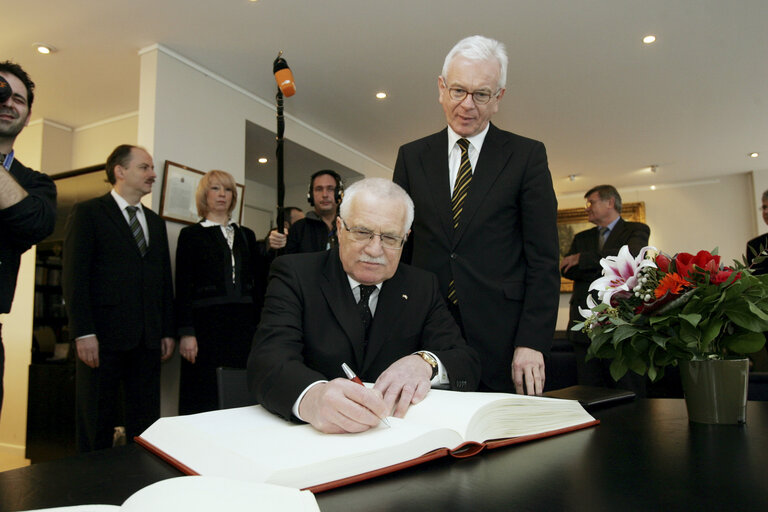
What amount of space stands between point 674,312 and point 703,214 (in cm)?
859

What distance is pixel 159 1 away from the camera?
3387mm

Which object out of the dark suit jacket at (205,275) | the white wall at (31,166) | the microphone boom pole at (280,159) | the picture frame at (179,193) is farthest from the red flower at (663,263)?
the white wall at (31,166)

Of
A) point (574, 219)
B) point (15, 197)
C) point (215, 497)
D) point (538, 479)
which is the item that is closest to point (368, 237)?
point (538, 479)

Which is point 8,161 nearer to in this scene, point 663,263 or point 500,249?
point 500,249

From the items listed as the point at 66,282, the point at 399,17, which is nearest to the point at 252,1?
the point at 399,17

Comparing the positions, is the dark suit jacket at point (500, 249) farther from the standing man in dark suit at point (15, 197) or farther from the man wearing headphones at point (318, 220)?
the man wearing headphones at point (318, 220)

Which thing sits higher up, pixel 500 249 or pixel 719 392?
pixel 500 249

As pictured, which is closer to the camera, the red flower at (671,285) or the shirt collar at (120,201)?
the red flower at (671,285)

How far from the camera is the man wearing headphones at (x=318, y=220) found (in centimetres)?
312

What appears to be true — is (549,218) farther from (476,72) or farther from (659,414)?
(659,414)

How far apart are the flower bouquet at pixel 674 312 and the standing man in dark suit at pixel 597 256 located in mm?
2335

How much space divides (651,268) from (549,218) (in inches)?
19.1

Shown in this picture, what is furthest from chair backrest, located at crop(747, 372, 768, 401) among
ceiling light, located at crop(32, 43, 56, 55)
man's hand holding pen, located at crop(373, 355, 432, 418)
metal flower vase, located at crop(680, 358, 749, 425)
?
ceiling light, located at crop(32, 43, 56, 55)

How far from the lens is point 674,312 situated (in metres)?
0.99
